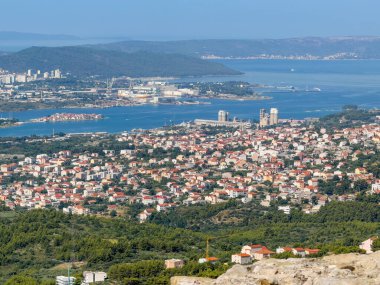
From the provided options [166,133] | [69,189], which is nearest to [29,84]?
[166,133]

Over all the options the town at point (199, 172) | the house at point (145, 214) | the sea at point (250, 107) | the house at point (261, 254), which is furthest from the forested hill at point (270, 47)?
the house at point (261, 254)

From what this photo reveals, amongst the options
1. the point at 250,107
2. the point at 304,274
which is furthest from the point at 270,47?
the point at 304,274

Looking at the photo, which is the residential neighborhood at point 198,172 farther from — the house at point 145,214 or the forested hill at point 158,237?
the forested hill at point 158,237

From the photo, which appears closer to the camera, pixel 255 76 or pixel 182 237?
pixel 182 237

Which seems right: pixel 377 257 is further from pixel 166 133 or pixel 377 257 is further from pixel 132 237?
pixel 166 133

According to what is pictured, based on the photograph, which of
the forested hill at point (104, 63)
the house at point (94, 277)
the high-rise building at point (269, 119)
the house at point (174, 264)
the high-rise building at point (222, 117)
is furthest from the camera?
the forested hill at point (104, 63)

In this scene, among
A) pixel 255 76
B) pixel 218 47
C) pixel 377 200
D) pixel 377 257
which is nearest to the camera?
pixel 377 257

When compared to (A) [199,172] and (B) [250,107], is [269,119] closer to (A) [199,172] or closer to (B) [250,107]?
(B) [250,107]
